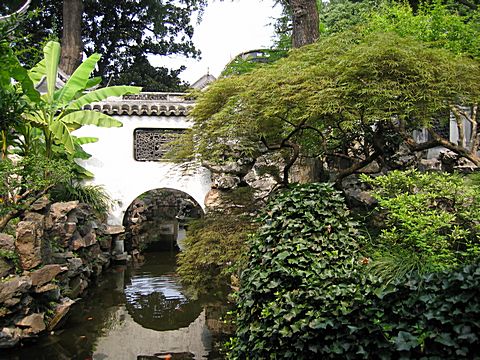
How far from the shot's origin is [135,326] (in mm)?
6938

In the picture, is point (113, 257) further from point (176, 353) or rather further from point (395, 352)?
point (395, 352)

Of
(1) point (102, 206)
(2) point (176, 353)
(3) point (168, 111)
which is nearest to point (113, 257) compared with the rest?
(1) point (102, 206)

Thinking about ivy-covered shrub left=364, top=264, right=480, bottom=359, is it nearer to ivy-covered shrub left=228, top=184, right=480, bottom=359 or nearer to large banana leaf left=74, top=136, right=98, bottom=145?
ivy-covered shrub left=228, top=184, right=480, bottom=359

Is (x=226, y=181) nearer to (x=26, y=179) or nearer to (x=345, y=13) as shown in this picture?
(x=26, y=179)

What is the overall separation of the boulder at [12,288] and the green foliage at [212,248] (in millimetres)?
1879

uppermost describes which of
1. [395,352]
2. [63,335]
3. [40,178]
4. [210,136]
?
[210,136]

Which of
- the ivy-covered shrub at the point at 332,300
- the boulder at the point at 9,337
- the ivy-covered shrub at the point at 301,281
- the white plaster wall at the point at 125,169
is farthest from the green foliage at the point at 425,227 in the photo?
the white plaster wall at the point at 125,169

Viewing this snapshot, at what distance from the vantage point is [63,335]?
21.0 ft

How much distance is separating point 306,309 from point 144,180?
8317 millimetres

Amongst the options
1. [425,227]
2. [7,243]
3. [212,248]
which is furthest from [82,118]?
[425,227]

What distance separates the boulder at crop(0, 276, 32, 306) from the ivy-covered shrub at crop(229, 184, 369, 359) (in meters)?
3.30

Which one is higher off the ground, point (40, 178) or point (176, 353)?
point (40, 178)

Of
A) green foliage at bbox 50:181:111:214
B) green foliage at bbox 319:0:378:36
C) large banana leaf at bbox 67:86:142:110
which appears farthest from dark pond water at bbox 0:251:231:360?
green foliage at bbox 319:0:378:36

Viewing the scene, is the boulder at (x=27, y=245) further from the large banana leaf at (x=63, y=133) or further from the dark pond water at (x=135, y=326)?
the large banana leaf at (x=63, y=133)
